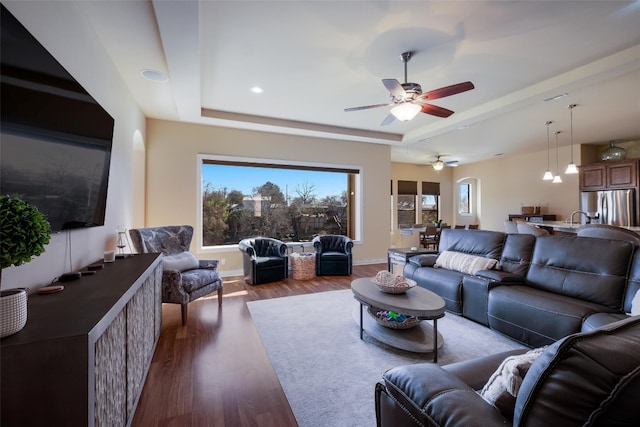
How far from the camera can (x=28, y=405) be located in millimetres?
976

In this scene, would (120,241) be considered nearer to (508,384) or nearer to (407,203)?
(508,384)

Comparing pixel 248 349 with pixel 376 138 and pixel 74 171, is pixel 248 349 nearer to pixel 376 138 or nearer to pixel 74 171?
A: pixel 74 171

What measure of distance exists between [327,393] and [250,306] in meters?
2.04

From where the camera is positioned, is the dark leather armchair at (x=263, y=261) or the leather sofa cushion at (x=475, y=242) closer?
the leather sofa cushion at (x=475, y=242)

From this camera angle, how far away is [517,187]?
8.30m

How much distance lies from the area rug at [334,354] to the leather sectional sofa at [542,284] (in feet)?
0.81

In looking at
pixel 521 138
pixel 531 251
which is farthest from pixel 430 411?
pixel 521 138

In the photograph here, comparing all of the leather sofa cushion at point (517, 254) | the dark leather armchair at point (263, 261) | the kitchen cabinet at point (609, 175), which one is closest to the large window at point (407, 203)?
the kitchen cabinet at point (609, 175)

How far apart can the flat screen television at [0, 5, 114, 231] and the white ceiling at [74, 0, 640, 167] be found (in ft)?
3.28

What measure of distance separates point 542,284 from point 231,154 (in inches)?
200

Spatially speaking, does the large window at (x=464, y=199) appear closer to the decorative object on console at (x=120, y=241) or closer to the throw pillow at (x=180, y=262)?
the throw pillow at (x=180, y=262)

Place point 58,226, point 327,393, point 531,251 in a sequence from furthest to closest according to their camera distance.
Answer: point 531,251, point 327,393, point 58,226

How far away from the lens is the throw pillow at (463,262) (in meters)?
3.34

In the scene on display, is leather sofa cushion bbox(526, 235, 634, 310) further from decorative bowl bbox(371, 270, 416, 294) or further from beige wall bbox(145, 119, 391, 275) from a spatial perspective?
beige wall bbox(145, 119, 391, 275)
